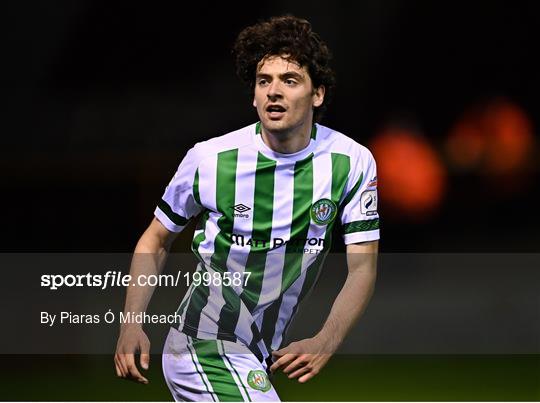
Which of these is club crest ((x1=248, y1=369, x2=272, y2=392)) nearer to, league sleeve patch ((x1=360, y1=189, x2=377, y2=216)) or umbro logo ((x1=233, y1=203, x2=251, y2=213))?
umbro logo ((x1=233, y1=203, x2=251, y2=213))

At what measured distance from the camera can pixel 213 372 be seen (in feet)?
14.5

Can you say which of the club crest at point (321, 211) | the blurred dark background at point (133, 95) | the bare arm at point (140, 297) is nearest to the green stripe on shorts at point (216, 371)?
the bare arm at point (140, 297)

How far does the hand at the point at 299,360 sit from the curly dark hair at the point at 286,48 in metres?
1.06

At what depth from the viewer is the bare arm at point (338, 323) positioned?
13.4 ft

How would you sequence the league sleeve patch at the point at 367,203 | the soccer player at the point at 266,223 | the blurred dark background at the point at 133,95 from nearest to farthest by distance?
1. the soccer player at the point at 266,223
2. the league sleeve patch at the point at 367,203
3. the blurred dark background at the point at 133,95

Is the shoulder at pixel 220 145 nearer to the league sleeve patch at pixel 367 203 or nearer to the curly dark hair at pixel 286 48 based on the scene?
the curly dark hair at pixel 286 48

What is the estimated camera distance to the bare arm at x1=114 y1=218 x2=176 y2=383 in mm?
4230

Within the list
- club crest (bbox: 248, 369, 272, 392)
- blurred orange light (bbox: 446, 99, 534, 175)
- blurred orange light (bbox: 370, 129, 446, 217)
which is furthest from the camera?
blurred orange light (bbox: 446, 99, 534, 175)

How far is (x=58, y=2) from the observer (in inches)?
341

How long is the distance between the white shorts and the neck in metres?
0.82

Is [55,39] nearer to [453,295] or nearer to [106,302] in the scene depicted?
[106,302]

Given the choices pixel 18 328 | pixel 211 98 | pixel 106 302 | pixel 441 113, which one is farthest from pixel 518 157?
pixel 18 328

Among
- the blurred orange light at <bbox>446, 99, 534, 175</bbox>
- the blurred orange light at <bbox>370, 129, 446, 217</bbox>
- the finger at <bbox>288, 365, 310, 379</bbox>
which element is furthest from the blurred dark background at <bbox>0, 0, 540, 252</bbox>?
the finger at <bbox>288, 365, 310, 379</bbox>

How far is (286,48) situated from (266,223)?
730 millimetres
